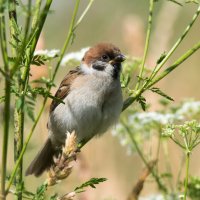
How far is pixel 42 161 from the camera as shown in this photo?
4191 mm

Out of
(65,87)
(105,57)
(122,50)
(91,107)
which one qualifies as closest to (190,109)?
(91,107)

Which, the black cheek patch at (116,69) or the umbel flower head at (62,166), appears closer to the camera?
the umbel flower head at (62,166)

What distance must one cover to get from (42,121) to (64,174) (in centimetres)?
189

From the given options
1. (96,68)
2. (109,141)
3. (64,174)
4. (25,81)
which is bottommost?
(109,141)

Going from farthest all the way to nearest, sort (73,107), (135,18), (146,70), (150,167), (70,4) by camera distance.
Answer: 1. (70,4)
2. (135,18)
3. (73,107)
4. (146,70)
5. (150,167)

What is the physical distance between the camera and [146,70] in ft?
11.4

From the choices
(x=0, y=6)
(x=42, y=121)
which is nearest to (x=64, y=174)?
(x=0, y=6)

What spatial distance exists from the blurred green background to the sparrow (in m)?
0.17

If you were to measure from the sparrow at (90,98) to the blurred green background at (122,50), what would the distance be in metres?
0.17

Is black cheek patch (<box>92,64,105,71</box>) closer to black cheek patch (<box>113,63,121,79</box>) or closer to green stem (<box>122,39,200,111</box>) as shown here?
black cheek patch (<box>113,63,121,79</box>)

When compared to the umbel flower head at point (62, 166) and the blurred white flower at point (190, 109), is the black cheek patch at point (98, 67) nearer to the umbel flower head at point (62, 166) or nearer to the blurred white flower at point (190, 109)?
the blurred white flower at point (190, 109)

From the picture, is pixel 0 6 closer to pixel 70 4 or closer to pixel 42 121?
pixel 42 121

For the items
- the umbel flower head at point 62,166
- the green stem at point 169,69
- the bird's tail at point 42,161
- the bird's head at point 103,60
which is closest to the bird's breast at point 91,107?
the bird's head at point 103,60

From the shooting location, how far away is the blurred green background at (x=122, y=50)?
4016 millimetres
